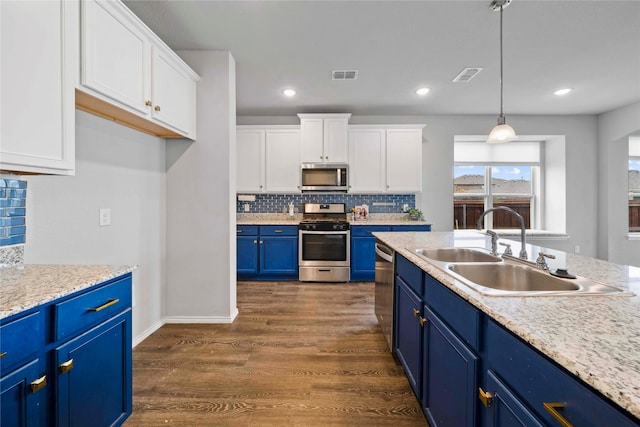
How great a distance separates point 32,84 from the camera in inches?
47.2

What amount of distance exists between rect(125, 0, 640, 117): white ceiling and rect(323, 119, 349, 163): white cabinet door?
0.36 meters

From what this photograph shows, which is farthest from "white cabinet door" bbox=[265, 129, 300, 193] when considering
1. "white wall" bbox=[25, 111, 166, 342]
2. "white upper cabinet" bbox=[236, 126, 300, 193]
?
"white wall" bbox=[25, 111, 166, 342]

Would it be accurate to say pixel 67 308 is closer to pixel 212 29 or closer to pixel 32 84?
pixel 32 84

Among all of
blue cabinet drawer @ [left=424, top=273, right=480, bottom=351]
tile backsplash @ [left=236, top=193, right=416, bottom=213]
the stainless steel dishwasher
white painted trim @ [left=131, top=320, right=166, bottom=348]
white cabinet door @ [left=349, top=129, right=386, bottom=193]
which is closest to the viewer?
blue cabinet drawer @ [left=424, top=273, right=480, bottom=351]

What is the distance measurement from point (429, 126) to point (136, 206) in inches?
170

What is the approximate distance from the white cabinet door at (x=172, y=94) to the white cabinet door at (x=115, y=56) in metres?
0.09

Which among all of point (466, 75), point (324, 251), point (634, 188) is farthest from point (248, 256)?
point (634, 188)

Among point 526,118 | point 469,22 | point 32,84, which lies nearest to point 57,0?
point 32,84

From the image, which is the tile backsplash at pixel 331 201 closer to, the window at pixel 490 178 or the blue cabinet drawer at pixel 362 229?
the blue cabinet drawer at pixel 362 229

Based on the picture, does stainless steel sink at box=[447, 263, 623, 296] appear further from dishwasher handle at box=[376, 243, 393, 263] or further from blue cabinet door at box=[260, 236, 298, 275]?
blue cabinet door at box=[260, 236, 298, 275]

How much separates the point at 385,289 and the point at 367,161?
262cm

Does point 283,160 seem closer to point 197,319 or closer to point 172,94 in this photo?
point 172,94

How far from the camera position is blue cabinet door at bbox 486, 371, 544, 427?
749mm

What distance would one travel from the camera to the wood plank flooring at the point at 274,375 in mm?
1628
